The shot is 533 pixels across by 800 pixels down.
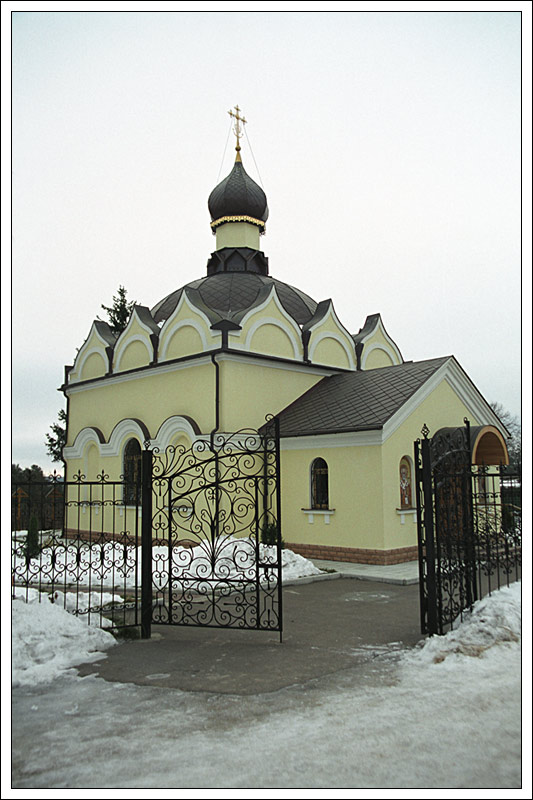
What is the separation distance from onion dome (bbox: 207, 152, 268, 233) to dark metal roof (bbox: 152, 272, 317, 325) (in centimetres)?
221

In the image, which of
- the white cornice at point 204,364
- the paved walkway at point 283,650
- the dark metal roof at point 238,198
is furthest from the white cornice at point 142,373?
the paved walkway at point 283,650

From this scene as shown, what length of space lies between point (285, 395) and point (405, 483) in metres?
4.28

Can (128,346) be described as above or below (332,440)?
above

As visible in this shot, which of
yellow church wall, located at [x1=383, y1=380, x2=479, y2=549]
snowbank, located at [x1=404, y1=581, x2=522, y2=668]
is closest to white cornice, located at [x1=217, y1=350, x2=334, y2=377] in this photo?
yellow church wall, located at [x1=383, y1=380, x2=479, y2=549]

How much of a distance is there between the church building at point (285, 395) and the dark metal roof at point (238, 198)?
42 mm

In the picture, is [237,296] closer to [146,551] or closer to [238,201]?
[238,201]

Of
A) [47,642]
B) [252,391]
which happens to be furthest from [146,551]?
[252,391]

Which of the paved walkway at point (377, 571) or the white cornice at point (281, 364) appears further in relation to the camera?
the white cornice at point (281, 364)

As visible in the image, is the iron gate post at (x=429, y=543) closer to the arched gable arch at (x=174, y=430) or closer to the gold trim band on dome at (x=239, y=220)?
the arched gable arch at (x=174, y=430)

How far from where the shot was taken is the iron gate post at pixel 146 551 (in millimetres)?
7207

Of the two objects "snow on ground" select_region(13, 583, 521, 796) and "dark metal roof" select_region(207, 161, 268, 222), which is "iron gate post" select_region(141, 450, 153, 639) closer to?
"snow on ground" select_region(13, 583, 521, 796)

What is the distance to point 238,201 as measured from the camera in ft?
69.5

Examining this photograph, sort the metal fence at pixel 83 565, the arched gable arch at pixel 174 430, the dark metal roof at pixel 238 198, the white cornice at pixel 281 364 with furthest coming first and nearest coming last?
the dark metal roof at pixel 238 198
the arched gable arch at pixel 174 430
the white cornice at pixel 281 364
the metal fence at pixel 83 565

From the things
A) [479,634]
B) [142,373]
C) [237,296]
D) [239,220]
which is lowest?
[479,634]
